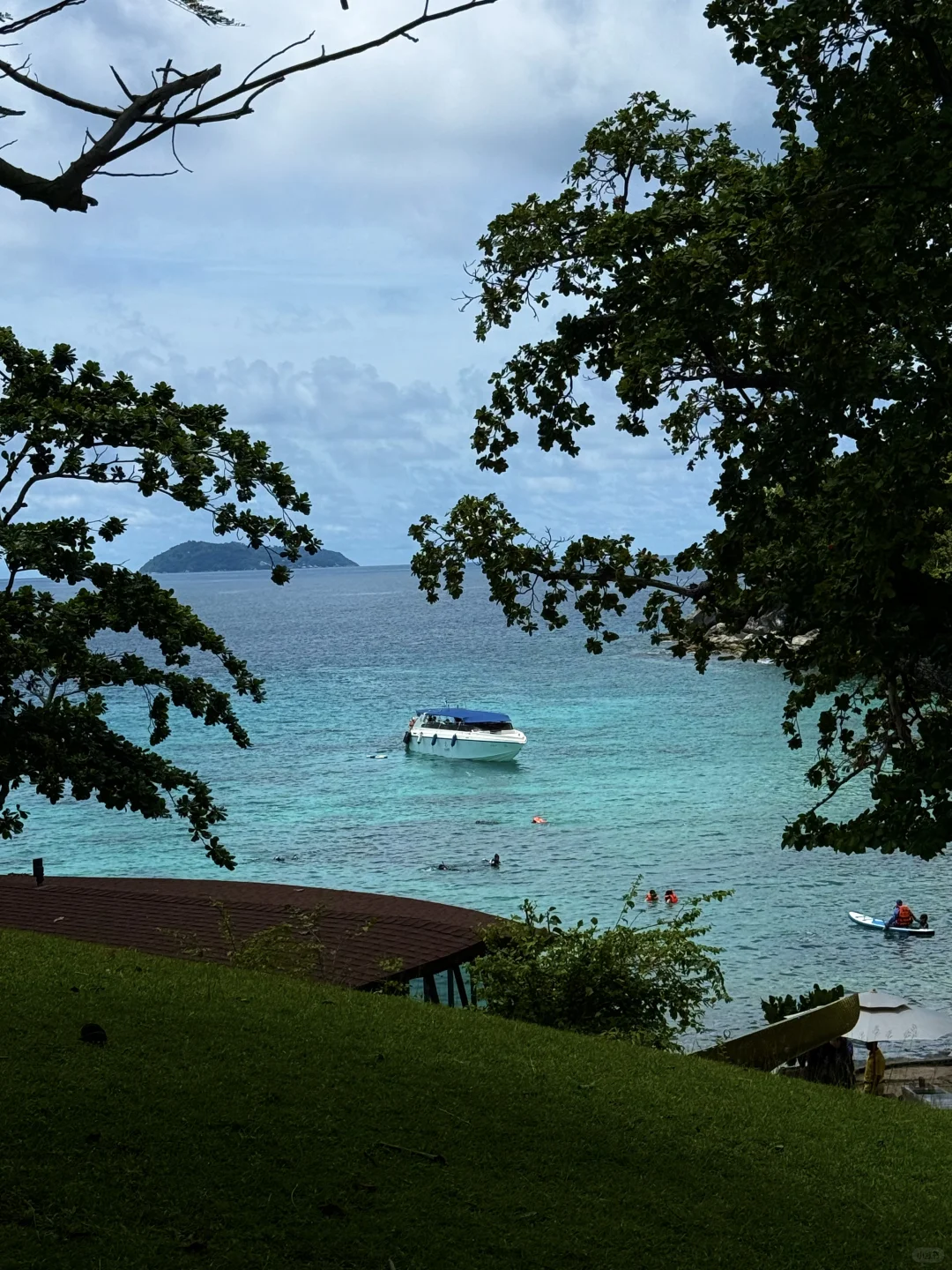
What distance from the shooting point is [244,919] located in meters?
19.1

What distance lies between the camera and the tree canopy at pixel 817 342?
756cm

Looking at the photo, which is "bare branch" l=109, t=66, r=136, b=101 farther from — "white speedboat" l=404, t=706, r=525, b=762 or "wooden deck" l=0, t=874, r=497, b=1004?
"white speedboat" l=404, t=706, r=525, b=762

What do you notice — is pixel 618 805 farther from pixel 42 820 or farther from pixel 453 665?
pixel 453 665

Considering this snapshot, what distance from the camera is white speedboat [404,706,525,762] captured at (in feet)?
230

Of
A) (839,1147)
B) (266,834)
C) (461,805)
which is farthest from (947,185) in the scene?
(461,805)

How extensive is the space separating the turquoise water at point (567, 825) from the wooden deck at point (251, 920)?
12.6m

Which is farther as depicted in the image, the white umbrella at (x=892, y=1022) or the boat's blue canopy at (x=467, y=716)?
the boat's blue canopy at (x=467, y=716)

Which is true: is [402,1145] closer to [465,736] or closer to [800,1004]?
[800,1004]

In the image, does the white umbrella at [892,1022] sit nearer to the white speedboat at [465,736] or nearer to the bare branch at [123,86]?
the bare branch at [123,86]

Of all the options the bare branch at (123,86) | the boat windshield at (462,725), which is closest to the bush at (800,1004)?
the bare branch at (123,86)

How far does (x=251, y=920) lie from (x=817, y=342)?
1330cm

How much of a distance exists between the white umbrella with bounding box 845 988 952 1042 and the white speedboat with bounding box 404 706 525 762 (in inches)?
1802

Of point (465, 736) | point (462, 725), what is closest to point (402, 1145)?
point (465, 736)

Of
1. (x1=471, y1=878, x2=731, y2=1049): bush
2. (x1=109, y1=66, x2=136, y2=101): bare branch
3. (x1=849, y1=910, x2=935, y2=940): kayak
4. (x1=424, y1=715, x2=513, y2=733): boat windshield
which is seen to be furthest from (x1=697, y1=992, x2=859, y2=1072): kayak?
(x1=424, y1=715, x2=513, y2=733): boat windshield
